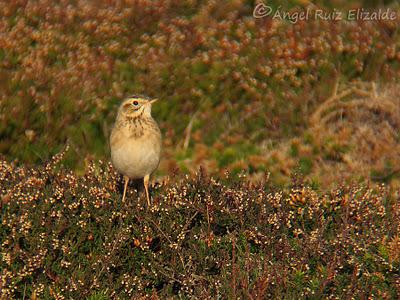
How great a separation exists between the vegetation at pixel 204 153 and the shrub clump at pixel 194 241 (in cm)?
2

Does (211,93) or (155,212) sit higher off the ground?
(155,212)

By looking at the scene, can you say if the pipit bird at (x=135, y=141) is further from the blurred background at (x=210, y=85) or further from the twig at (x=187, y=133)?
the twig at (x=187, y=133)

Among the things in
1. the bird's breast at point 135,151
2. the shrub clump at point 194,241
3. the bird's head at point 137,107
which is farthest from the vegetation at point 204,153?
the bird's head at point 137,107

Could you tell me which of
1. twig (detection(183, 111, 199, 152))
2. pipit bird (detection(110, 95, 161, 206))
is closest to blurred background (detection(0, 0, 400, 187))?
twig (detection(183, 111, 199, 152))

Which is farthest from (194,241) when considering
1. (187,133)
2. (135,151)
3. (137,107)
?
(187,133)

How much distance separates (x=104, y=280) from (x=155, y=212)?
2.49ft

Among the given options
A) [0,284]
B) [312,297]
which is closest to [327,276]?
[312,297]

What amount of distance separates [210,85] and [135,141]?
304 cm

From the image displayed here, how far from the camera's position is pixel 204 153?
898cm

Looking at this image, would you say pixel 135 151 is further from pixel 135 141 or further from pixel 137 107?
pixel 137 107

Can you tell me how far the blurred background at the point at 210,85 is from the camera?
8477 mm

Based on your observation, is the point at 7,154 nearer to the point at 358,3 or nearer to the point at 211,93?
the point at 211,93

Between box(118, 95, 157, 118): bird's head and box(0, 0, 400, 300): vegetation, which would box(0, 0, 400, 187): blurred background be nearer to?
box(0, 0, 400, 300): vegetation

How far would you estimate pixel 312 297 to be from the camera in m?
5.00
